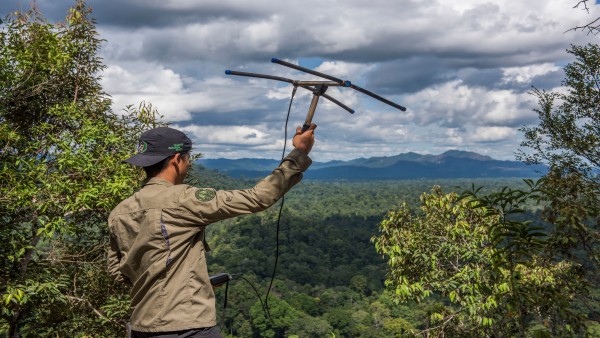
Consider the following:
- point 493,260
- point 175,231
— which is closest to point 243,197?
point 175,231

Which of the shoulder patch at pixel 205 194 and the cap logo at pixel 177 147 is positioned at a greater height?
the cap logo at pixel 177 147

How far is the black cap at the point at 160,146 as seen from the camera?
2.61 metres

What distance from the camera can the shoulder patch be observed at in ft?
7.82

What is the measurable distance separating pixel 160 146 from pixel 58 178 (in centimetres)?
603

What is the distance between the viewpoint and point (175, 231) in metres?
2.44

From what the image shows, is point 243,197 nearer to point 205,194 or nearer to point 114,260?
point 205,194

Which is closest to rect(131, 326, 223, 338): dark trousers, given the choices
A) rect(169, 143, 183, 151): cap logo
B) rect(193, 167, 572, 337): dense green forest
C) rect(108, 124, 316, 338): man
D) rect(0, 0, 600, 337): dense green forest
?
rect(108, 124, 316, 338): man

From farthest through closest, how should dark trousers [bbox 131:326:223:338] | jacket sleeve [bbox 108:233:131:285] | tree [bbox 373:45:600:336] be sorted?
tree [bbox 373:45:600:336] → jacket sleeve [bbox 108:233:131:285] → dark trousers [bbox 131:326:223:338]

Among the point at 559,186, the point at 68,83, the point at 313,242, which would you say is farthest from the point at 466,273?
the point at 313,242

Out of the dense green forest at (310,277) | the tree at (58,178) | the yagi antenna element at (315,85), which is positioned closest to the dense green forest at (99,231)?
the tree at (58,178)

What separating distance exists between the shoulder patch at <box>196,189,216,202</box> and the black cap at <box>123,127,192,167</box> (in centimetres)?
33

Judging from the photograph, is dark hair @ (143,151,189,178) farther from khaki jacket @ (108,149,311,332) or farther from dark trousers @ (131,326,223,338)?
dark trousers @ (131,326,223,338)

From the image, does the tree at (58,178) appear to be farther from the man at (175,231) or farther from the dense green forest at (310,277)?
the dense green forest at (310,277)

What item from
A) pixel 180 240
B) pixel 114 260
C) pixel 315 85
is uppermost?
pixel 315 85
